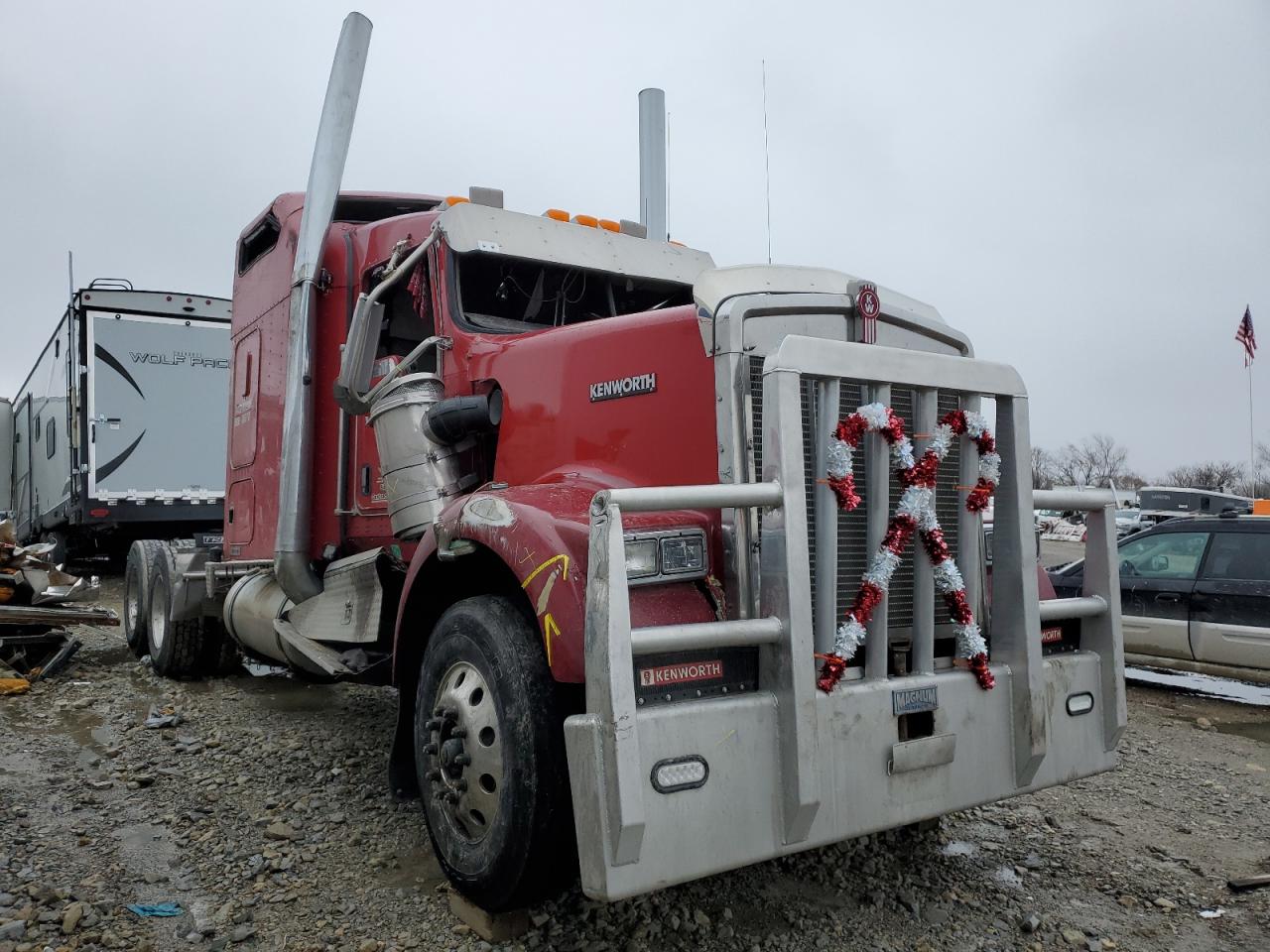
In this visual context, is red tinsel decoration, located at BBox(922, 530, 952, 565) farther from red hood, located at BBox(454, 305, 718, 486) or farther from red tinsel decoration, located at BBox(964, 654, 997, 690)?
red hood, located at BBox(454, 305, 718, 486)

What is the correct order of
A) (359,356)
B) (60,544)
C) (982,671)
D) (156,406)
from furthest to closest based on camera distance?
(60,544) → (156,406) → (359,356) → (982,671)

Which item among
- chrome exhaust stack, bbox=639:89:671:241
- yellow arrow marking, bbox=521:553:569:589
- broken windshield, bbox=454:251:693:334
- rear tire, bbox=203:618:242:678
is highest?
chrome exhaust stack, bbox=639:89:671:241

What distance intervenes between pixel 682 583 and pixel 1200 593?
6239mm

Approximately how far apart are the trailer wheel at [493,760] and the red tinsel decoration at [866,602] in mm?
916

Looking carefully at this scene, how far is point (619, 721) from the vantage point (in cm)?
226

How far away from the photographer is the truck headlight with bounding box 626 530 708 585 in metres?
2.68

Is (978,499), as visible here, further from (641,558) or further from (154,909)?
(154,909)

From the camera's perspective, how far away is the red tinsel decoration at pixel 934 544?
287 cm

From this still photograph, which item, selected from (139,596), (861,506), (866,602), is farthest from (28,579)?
(866,602)

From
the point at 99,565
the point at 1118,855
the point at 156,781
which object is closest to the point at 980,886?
the point at 1118,855

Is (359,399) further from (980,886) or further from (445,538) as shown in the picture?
(980,886)

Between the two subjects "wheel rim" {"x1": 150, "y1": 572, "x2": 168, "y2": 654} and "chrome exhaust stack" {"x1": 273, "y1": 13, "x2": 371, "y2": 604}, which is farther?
"wheel rim" {"x1": 150, "y1": 572, "x2": 168, "y2": 654}

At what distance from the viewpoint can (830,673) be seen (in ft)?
8.45

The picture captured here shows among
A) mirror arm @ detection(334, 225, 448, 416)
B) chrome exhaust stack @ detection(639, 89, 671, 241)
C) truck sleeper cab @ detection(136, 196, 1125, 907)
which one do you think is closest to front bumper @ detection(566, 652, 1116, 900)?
truck sleeper cab @ detection(136, 196, 1125, 907)
